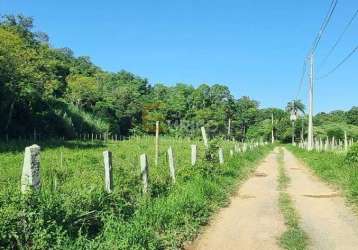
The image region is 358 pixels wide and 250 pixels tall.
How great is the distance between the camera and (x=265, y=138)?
124m

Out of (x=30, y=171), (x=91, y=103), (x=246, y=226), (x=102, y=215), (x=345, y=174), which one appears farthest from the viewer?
(x=91, y=103)

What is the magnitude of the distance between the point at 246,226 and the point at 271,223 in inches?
24.5

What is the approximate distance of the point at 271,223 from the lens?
416 inches

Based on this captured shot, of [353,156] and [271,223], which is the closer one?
[271,223]

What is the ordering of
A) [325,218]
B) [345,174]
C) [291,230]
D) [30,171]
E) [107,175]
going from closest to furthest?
[30,171] → [107,175] → [291,230] → [325,218] → [345,174]

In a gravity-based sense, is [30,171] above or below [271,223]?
above

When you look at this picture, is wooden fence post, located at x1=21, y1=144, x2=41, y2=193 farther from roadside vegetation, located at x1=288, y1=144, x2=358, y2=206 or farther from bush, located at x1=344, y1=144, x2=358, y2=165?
bush, located at x1=344, y1=144, x2=358, y2=165

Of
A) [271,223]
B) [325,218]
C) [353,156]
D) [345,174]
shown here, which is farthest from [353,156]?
[271,223]

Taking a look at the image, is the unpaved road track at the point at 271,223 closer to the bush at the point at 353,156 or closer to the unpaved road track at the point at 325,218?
the unpaved road track at the point at 325,218

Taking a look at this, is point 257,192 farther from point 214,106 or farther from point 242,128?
point 242,128

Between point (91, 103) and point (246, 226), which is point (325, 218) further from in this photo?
point (91, 103)

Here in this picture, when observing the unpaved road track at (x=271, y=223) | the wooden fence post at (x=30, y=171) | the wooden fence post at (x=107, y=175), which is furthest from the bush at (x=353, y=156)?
the wooden fence post at (x=30, y=171)

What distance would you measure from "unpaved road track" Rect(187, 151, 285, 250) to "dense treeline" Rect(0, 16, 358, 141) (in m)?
10.1

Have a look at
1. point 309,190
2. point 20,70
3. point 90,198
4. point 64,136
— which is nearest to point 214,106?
point 64,136
